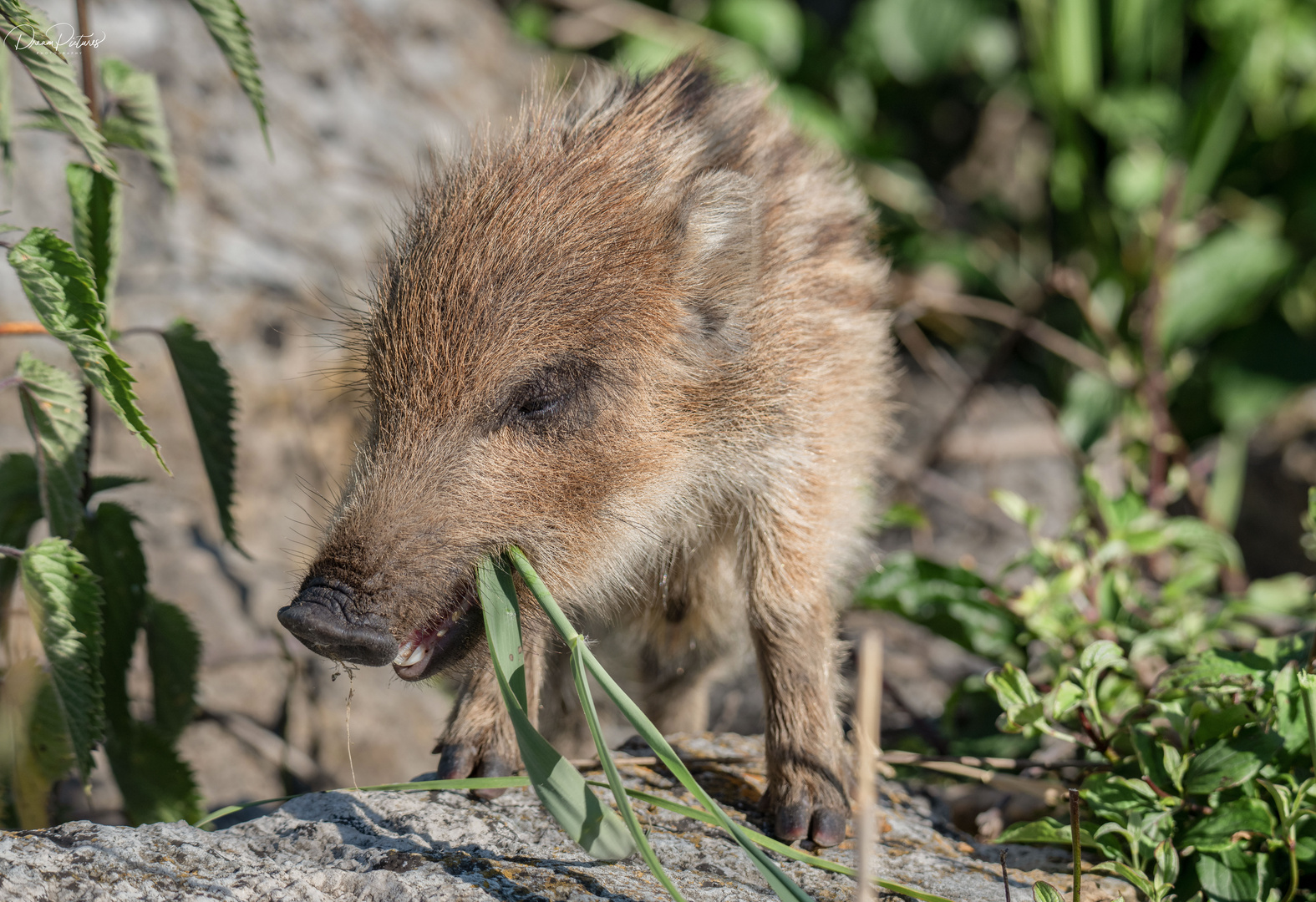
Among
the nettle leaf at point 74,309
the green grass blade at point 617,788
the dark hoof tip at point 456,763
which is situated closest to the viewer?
the green grass blade at point 617,788

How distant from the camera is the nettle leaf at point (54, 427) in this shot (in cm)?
225

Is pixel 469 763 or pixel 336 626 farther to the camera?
pixel 469 763

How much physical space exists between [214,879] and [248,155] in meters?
3.82

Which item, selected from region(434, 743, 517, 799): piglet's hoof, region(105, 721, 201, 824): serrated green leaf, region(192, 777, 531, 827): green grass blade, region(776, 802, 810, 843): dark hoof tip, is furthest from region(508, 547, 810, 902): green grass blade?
region(105, 721, 201, 824): serrated green leaf

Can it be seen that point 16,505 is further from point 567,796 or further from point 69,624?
point 567,796

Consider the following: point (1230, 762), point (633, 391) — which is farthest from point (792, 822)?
point (633, 391)

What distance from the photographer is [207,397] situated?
8.46ft

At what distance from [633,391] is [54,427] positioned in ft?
4.15

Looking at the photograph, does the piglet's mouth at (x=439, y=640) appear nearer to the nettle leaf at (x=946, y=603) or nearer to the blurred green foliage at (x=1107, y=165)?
the nettle leaf at (x=946, y=603)

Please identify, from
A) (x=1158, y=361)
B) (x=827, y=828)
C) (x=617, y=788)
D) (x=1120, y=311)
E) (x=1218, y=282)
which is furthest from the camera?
(x=1120, y=311)

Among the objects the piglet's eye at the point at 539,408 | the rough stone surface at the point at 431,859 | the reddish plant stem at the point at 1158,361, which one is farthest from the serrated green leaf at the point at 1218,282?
the piglet's eye at the point at 539,408

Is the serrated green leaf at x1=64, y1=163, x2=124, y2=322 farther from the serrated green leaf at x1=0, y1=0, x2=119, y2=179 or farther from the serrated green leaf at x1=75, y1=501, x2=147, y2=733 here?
the serrated green leaf at x1=75, y1=501, x2=147, y2=733

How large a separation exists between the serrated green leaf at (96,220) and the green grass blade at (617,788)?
139 centimetres

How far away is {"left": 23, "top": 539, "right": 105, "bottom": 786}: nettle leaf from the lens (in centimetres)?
208
